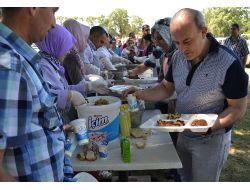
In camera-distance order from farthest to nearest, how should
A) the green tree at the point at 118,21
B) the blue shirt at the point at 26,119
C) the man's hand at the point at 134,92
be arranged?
the green tree at the point at 118,21 < the man's hand at the point at 134,92 < the blue shirt at the point at 26,119

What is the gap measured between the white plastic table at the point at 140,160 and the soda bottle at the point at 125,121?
0.15 m

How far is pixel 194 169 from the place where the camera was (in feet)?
6.26

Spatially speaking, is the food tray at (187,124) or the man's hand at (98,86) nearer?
the food tray at (187,124)

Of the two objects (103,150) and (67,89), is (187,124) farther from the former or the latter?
(67,89)

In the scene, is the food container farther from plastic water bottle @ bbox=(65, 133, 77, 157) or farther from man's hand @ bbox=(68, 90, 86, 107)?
plastic water bottle @ bbox=(65, 133, 77, 157)

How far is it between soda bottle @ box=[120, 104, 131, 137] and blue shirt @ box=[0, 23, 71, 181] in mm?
850

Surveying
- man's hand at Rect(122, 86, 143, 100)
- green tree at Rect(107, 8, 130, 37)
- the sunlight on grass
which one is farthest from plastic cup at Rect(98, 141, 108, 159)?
green tree at Rect(107, 8, 130, 37)

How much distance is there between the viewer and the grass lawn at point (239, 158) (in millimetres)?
3242

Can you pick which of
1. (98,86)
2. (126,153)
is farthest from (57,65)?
(126,153)

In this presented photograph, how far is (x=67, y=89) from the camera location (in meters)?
2.09

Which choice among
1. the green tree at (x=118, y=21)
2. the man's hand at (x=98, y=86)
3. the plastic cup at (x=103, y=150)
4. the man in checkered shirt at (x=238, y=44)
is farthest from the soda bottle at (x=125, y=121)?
the green tree at (x=118, y=21)

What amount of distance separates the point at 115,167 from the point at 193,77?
27.0 inches

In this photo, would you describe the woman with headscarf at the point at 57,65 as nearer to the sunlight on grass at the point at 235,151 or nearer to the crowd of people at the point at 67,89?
the crowd of people at the point at 67,89

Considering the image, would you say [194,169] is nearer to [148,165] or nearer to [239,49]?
[148,165]
